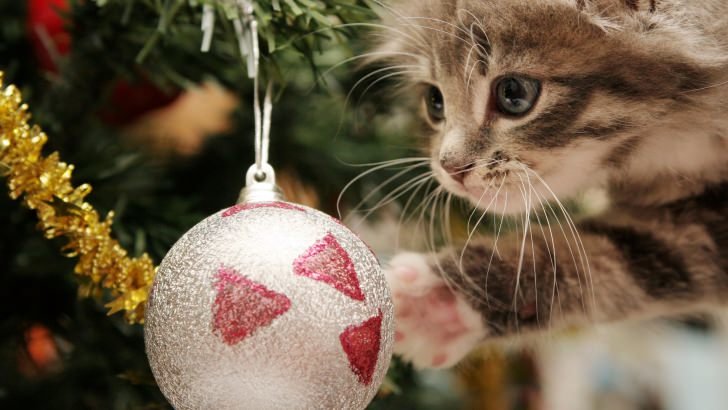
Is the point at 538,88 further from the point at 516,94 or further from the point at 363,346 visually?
the point at 363,346

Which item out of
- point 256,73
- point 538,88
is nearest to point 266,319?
point 256,73

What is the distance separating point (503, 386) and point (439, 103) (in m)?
0.62

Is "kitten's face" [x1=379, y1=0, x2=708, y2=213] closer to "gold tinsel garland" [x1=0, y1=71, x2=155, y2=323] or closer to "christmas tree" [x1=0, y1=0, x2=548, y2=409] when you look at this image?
"christmas tree" [x1=0, y1=0, x2=548, y2=409]

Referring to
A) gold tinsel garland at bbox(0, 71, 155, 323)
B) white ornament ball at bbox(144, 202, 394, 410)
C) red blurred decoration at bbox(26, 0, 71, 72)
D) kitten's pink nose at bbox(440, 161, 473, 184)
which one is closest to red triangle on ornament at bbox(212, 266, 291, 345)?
white ornament ball at bbox(144, 202, 394, 410)

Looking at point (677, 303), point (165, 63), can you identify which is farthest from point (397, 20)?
point (677, 303)

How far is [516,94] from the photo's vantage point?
0.47 metres

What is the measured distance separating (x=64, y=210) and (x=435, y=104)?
0.29m

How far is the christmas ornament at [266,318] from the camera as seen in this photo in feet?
1.04

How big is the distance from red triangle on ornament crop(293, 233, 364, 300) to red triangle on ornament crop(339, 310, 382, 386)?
0.01 metres

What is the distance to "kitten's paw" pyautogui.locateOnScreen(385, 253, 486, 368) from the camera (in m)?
0.52

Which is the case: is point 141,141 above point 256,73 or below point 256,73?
below

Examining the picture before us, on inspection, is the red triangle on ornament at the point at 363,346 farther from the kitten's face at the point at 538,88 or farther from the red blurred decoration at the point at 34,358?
the red blurred decoration at the point at 34,358

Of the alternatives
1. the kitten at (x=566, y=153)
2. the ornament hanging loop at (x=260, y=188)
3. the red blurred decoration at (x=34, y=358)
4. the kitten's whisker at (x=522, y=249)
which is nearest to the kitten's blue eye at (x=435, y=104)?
the kitten at (x=566, y=153)

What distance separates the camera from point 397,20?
1.73ft
